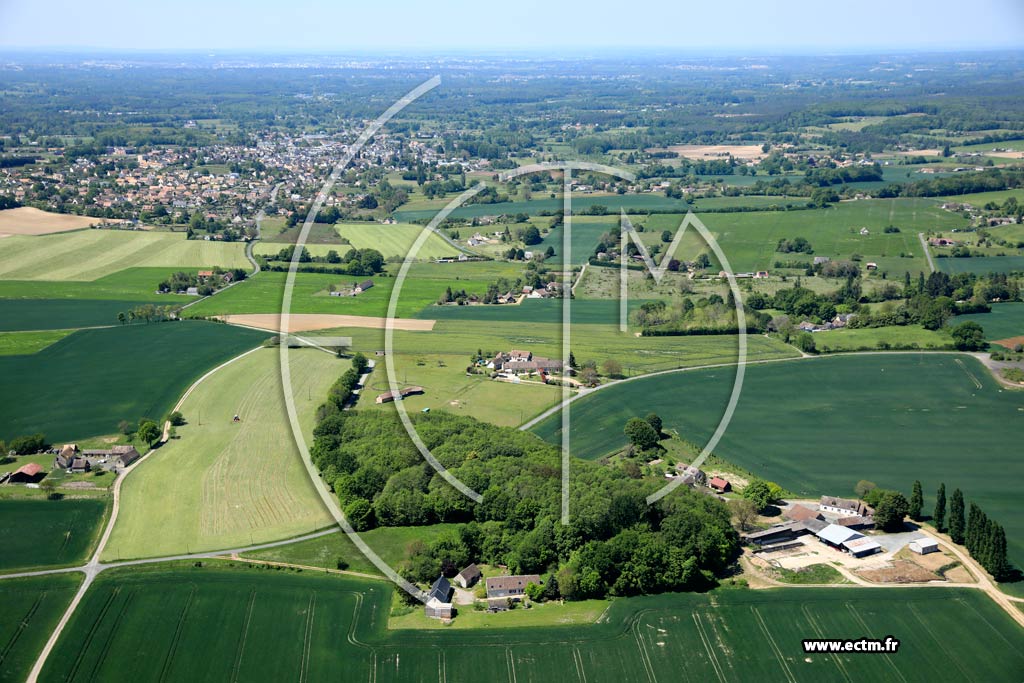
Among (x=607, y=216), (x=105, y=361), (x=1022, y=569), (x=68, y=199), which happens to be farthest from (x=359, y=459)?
(x=68, y=199)

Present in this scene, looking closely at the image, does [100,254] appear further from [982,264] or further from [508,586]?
[982,264]

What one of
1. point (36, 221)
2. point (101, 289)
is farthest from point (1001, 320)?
point (36, 221)

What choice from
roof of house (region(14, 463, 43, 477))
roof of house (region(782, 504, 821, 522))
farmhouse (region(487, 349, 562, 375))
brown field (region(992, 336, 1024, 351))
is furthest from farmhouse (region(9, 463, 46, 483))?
brown field (region(992, 336, 1024, 351))

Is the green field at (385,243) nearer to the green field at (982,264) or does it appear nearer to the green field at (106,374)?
the green field at (106,374)

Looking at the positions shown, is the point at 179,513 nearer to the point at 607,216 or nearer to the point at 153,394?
the point at 153,394

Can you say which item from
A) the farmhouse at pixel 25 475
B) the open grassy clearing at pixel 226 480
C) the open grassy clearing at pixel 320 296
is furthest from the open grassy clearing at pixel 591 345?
the farmhouse at pixel 25 475

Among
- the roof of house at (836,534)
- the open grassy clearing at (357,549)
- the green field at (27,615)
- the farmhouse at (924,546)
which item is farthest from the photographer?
the roof of house at (836,534)

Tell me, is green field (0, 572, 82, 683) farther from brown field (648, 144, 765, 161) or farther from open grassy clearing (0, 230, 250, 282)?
brown field (648, 144, 765, 161)
